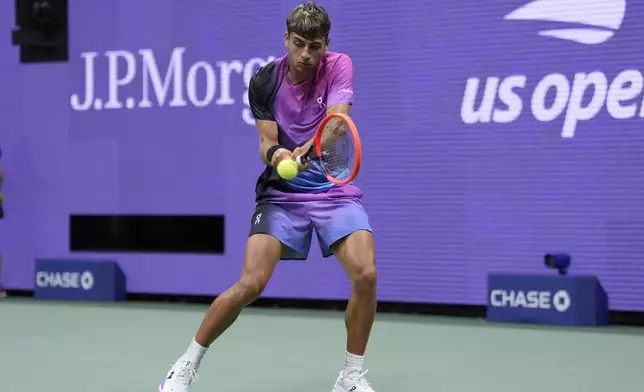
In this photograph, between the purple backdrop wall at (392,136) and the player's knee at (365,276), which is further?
the purple backdrop wall at (392,136)

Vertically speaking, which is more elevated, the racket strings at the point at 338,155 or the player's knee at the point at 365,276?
the racket strings at the point at 338,155

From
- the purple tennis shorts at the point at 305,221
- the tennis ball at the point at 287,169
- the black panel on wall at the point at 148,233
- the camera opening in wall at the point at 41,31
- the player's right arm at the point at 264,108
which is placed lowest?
the black panel on wall at the point at 148,233

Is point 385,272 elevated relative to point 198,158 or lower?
lower

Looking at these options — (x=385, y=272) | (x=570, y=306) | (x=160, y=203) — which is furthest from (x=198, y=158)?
(x=570, y=306)

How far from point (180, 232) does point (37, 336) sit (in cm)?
213

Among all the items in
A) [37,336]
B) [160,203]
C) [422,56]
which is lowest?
[37,336]

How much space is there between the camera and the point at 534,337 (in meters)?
6.34

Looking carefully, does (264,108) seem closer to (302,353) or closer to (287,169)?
(287,169)

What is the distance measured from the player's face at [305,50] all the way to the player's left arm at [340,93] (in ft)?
0.43

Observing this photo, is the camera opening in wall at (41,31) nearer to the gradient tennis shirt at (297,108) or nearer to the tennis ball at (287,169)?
the gradient tennis shirt at (297,108)

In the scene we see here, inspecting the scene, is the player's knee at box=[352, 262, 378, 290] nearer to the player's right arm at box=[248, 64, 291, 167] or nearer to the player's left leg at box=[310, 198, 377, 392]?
the player's left leg at box=[310, 198, 377, 392]

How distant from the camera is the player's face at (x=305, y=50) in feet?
12.8

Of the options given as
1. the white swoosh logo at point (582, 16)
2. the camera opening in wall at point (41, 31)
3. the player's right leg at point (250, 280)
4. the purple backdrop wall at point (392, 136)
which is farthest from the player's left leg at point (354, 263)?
the camera opening in wall at point (41, 31)

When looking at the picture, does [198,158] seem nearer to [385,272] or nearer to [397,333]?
[385,272]
